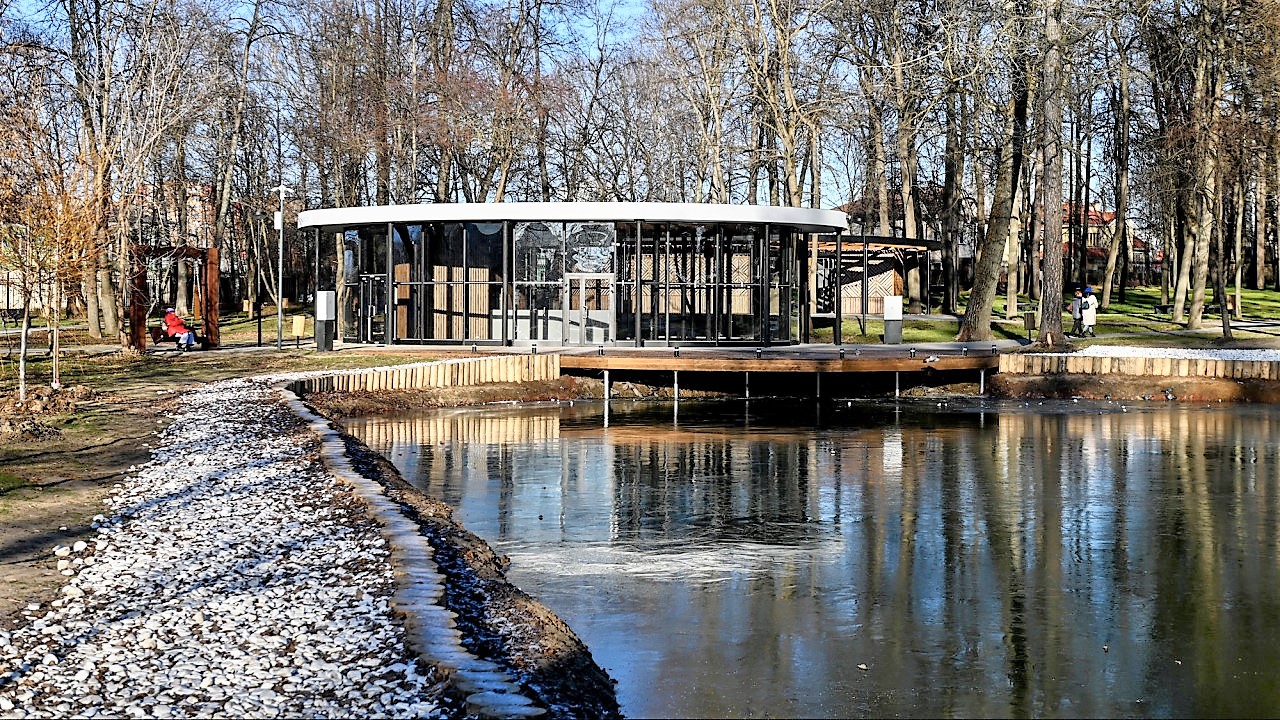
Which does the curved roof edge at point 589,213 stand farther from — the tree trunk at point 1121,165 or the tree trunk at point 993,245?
the tree trunk at point 1121,165

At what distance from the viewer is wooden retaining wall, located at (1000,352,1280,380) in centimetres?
2545

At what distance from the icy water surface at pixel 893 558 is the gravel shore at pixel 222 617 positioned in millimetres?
1442

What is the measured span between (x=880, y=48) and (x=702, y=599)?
35.0 meters

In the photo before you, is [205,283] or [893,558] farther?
[205,283]

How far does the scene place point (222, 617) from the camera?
7.45 metres

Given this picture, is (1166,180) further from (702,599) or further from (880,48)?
(702,599)

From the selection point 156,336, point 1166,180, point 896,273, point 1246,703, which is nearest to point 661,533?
point 1246,703

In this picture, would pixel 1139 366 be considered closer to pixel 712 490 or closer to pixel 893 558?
pixel 712 490

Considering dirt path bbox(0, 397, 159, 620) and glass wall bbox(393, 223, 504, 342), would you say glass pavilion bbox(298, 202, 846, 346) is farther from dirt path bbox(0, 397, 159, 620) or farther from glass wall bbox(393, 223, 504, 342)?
dirt path bbox(0, 397, 159, 620)

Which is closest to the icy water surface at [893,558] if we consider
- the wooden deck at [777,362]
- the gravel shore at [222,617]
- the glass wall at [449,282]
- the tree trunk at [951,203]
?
the gravel shore at [222,617]

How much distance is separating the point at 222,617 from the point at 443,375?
670 inches

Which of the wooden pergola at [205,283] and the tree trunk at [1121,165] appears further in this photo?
the tree trunk at [1121,165]

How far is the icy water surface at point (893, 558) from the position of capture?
7645 millimetres

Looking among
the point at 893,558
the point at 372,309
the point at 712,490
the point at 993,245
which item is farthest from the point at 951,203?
the point at 893,558
